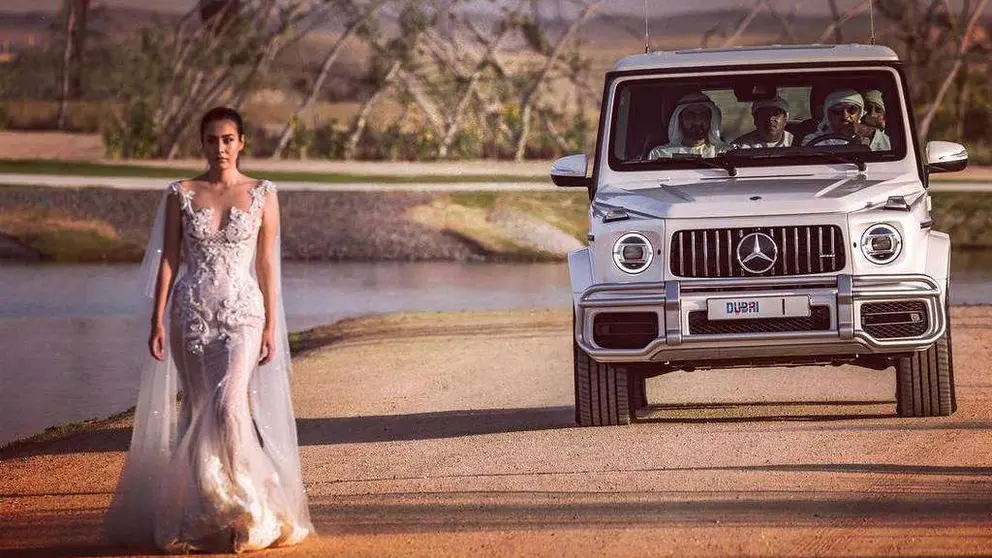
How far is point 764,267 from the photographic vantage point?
38.1 ft

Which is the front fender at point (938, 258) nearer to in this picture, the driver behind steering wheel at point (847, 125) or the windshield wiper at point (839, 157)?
the windshield wiper at point (839, 157)

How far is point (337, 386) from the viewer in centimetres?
1562

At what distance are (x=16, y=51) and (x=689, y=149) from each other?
3604 centimetres

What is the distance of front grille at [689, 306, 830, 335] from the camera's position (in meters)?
11.5

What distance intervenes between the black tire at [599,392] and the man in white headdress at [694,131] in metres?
1.40

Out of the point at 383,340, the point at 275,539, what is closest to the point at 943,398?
the point at 275,539

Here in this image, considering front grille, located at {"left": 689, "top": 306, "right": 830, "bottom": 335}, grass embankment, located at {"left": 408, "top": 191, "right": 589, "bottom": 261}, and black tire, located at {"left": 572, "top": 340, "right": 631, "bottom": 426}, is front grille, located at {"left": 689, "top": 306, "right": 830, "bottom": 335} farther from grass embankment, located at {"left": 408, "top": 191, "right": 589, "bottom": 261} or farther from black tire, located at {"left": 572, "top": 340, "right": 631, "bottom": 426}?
grass embankment, located at {"left": 408, "top": 191, "right": 589, "bottom": 261}

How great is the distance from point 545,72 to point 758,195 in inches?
1129

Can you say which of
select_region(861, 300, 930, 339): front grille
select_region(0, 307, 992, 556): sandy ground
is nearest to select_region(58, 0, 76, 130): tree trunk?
select_region(0, 307, 992, 556): sandy ground

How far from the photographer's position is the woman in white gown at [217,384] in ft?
28.0

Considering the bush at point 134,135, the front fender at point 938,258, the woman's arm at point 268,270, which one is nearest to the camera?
the woman's arm at point 268,270

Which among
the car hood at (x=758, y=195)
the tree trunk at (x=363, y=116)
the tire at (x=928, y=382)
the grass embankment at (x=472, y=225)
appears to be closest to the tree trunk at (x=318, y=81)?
the tree trunk at (x=363, y=116)

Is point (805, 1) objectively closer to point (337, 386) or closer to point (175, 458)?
point (337, 386)

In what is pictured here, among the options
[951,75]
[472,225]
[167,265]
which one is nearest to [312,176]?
[472,225]
